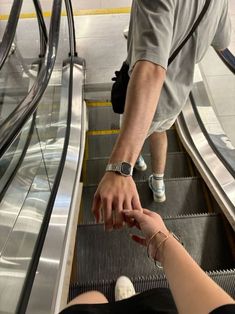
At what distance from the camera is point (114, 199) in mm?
959

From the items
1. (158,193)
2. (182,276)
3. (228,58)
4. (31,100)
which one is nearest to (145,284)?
(158,193)

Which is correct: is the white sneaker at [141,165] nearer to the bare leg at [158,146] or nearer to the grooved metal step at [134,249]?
the bare leg at [158,146]

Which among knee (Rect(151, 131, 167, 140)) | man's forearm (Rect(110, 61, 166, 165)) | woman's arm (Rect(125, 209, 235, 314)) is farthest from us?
knee (Rect(151, 131, 167, 140))

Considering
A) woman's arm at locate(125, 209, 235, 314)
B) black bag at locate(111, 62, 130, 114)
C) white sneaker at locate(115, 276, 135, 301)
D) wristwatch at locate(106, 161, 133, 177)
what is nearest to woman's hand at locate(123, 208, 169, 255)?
woman's arm at locate(125, 209, 235, 314)

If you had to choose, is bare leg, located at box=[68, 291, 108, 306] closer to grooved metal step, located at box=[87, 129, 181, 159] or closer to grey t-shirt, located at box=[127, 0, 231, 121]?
grey t-shirt, located at box=[127, 0, 231, 121]

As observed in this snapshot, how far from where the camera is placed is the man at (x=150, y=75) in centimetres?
100

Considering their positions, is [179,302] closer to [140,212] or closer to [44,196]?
[140,212]

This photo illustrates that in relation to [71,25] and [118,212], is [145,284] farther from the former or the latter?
[71,25]

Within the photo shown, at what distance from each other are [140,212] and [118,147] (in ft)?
0.83

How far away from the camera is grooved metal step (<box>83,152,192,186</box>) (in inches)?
117

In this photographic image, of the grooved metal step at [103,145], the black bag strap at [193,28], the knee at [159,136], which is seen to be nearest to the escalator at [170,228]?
the grooved metal step at [103,145]

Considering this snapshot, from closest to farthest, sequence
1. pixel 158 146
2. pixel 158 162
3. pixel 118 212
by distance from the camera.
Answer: pixel 118 212
pixel 158 146
pixel 158 162

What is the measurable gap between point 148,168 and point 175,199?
1.67 ft

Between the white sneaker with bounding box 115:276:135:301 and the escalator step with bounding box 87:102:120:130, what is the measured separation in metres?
2.34
